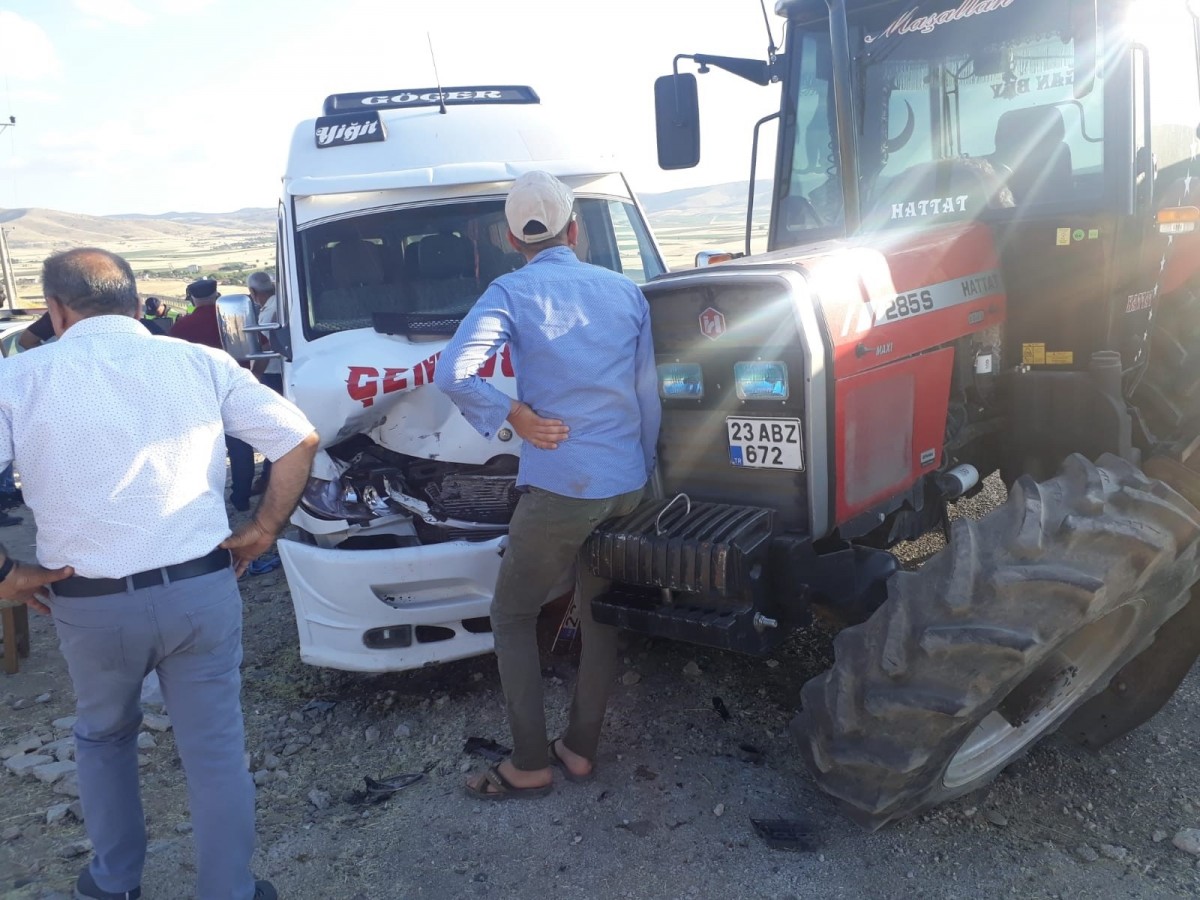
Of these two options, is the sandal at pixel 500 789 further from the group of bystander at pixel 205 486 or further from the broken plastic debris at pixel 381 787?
the broken plastic debris at pixel 381 787

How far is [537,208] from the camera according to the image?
3.27 meters

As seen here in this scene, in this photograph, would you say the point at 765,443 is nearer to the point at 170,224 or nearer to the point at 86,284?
the point at 86,284

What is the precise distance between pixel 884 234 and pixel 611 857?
2.39 metres

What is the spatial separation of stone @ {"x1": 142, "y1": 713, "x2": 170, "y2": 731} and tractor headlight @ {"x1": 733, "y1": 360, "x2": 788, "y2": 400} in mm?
2865

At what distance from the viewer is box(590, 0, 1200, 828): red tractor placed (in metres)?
2.67

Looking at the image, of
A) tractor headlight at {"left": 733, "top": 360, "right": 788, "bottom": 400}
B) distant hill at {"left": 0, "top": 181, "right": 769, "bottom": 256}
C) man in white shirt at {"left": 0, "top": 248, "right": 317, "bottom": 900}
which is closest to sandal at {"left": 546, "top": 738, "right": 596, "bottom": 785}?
man in white shirt at {"left": 0, "top": 248, "right": 317, "bottom": 900}

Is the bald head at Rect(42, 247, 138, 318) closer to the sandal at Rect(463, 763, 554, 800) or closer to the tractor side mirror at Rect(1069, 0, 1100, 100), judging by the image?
the sandal at Rect(463, 763, 554, 800)

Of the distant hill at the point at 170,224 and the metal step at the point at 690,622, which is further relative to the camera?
the distant hill at the point at 170,224

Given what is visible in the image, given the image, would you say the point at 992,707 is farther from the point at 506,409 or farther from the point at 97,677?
the point at 97,677

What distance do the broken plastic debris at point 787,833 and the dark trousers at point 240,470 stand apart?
18.0 ft

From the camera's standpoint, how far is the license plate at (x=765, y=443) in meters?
3.16

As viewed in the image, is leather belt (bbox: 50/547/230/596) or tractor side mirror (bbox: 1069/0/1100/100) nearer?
leather belt (bbox: 50/547/230/596)

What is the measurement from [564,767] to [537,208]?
199 cm

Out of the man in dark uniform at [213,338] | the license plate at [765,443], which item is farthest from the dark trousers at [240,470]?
the license plate at [765,443]
